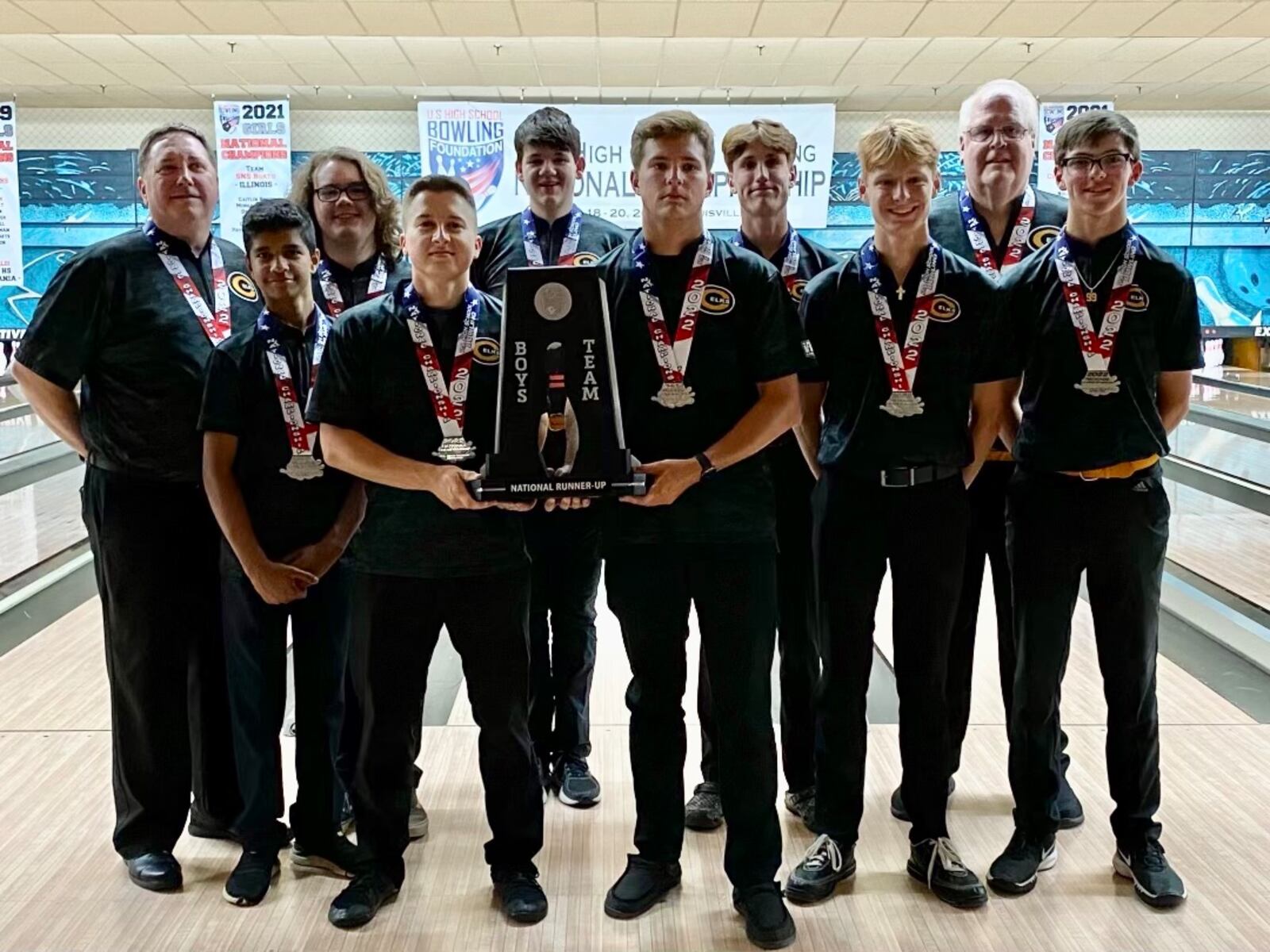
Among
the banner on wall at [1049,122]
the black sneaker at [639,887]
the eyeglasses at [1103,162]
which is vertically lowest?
the black sneaker at [639,887]

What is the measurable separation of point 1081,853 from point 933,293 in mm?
1464

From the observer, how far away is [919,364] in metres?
2.46

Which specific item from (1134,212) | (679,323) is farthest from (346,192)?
(1134,212)

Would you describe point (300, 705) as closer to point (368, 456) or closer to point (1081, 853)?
point (368, 456)

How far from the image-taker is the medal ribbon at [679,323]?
2324 mm

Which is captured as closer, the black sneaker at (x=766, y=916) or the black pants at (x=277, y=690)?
the black sneaker at (x=766, y=916)

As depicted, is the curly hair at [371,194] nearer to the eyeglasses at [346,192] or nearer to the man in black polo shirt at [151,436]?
the eyeglasses at [346,192]

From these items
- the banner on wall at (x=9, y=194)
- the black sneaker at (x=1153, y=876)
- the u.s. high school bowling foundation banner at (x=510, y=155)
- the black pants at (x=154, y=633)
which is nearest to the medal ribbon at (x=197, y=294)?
the black pants at (x=154, y=633)

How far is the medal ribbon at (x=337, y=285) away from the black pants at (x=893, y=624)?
4.20ft

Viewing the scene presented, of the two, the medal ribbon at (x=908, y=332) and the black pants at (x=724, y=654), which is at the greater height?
the medal ribbon at (x=908, y=332)

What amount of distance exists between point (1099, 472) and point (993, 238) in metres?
0.80

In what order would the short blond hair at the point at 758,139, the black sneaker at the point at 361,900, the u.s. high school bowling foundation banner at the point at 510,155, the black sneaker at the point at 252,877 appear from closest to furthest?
the black sneaker at the point at 361,900, the black sneaker at the point at 252,877, the short blond hair at the point at 758,139, the u.s. high school bowling foundation banner at the point at 510,155

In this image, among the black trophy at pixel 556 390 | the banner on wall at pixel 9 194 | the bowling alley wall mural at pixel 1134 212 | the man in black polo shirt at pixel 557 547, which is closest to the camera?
the black trophy at pixel 556 390

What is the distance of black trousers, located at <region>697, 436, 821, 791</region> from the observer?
2.92 metres
